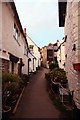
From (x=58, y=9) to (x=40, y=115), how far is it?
6823 mm

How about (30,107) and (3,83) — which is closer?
(3,83)

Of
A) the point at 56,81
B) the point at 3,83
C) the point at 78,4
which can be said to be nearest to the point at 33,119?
the point at 3,83

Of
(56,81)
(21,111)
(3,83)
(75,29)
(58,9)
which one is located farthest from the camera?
(56,81)

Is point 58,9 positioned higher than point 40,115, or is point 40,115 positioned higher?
point 58,9

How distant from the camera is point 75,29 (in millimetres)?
8172

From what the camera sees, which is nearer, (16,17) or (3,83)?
(3,83)

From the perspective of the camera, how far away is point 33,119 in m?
8.19

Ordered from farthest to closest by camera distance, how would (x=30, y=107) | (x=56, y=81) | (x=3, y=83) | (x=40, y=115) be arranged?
1. (x=56, y=81)
2. (x=30, y=107)
3. (x=40, y=115)
4. (x=3, y=83)

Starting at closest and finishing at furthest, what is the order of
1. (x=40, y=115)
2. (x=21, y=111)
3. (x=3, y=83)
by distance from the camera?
(x=3, y=83)
(x=40, y=115)
(x=21, y=111)

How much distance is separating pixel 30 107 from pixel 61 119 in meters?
2.32

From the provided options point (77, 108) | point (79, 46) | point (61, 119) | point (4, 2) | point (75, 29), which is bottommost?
point (61, 119)

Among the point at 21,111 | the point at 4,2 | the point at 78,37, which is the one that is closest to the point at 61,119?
the point at 21,111

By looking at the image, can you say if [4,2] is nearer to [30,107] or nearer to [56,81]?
[30,107]

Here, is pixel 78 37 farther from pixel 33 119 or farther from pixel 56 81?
pixel 56 81
